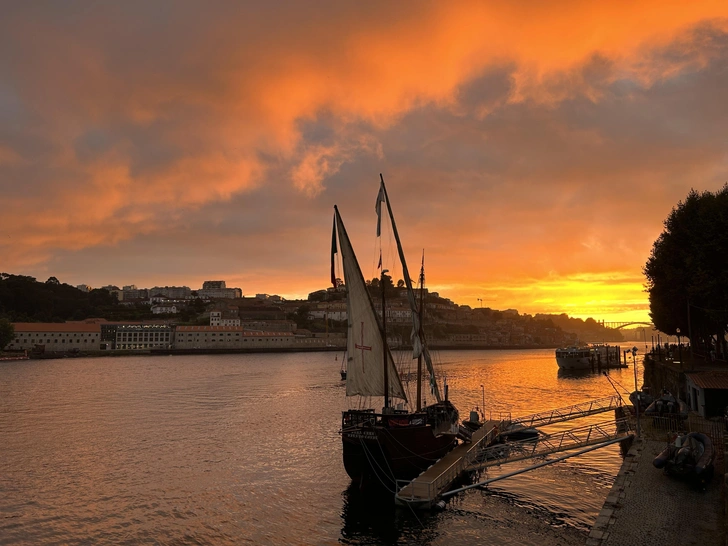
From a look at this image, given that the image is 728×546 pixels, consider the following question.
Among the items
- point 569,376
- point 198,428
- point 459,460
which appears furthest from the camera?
point 569,376

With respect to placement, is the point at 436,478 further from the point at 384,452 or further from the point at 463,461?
the point at 463,461

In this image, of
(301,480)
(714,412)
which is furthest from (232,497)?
(714,412)

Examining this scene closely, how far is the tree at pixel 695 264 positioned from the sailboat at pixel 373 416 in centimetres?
2791

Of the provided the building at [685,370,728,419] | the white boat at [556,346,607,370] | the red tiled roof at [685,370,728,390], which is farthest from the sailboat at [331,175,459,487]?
the white boat at [556,346,607,370]

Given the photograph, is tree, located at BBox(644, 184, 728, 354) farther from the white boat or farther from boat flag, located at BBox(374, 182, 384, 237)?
the white boat

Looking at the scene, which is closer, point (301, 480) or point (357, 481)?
point (357, 481)

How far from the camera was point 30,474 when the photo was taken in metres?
32.5

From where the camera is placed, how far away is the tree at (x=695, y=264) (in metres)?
44.4

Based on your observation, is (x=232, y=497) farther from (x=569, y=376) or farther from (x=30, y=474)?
(x=569, y=376)

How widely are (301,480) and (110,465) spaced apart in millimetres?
13696

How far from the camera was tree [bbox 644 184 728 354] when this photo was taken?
44.4 metres

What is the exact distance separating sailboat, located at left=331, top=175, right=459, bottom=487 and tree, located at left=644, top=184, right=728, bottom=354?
2791 centimetres

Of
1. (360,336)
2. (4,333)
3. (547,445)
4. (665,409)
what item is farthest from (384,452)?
(4,333)

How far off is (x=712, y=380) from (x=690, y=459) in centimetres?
1333
